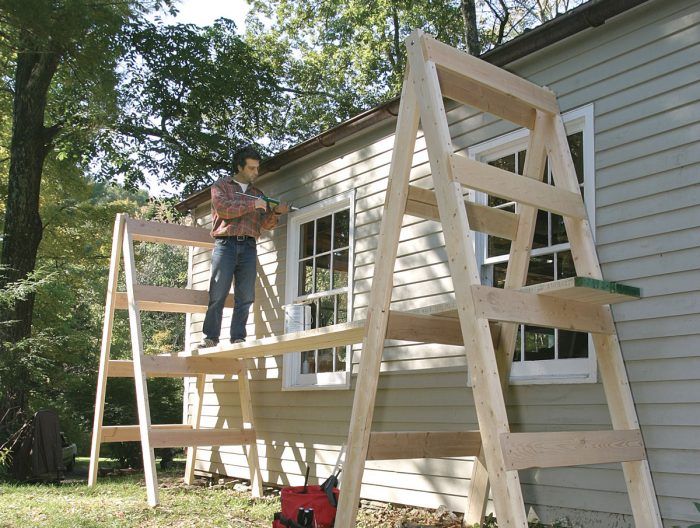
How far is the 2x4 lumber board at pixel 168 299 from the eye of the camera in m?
6.69

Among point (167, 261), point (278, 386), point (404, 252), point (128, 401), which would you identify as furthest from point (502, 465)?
point (167, 261)

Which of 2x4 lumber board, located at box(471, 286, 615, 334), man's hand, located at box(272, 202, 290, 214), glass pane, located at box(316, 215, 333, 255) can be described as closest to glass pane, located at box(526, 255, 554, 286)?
2x4 lumber board, located at box(471, 286, 615, 334)

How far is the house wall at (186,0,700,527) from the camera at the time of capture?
3910 millimetres

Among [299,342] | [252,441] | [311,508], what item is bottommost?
[311,508]

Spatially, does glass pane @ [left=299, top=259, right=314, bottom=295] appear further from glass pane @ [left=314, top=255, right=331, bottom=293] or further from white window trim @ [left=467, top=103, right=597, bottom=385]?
white window trim @ [left=467, top=103, right=597, bottom=385]

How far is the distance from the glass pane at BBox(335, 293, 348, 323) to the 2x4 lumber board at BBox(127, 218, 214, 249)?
4.80ft

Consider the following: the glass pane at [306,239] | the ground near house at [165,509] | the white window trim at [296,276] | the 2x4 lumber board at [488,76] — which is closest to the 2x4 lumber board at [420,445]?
the ground near house at [165,509]

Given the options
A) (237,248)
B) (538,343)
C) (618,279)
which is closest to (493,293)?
(618,279)

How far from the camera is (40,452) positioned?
8125mm

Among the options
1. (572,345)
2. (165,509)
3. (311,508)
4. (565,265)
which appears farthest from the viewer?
(165,509)

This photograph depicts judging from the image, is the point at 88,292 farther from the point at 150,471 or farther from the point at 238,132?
the point at 150,471

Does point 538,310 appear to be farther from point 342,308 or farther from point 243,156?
point 243,156

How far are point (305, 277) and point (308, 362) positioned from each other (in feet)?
2.78

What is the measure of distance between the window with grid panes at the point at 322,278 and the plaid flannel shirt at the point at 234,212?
0.66 m
